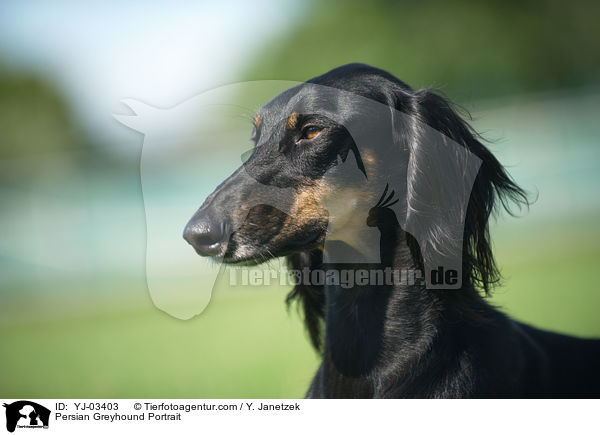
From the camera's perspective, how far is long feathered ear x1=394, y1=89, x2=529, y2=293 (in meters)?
2.40

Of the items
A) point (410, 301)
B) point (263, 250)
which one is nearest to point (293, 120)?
point (263, 250)

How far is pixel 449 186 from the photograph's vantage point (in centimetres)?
243

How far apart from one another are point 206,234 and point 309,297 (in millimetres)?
992

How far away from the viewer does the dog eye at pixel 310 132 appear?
8.05ft

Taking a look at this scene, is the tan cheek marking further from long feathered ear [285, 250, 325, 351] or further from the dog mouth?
long feathered ear [285, 250, 325, 351]

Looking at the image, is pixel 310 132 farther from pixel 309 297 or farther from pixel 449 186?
pixel 309 297

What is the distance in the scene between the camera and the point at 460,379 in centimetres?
223

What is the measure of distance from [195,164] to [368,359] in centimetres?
267
